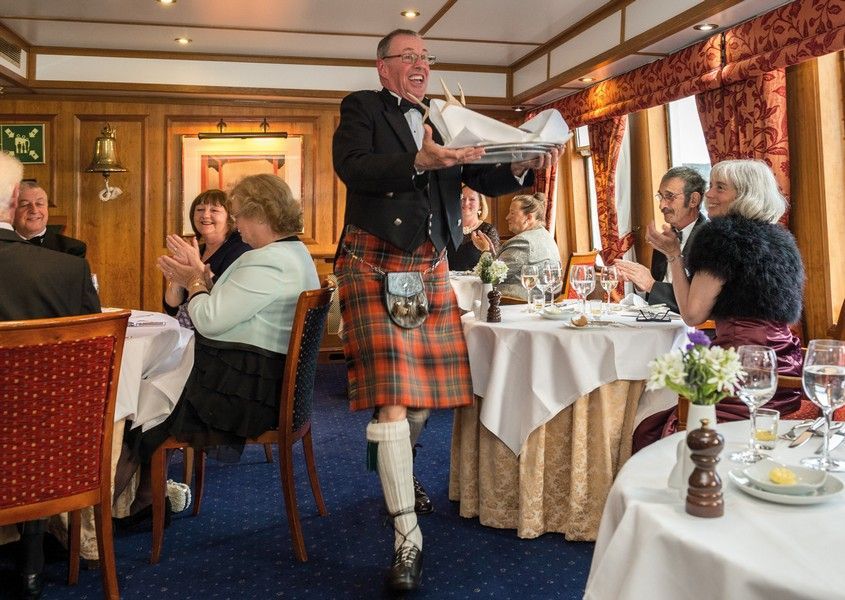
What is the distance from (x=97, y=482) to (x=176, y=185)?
5.48 meters

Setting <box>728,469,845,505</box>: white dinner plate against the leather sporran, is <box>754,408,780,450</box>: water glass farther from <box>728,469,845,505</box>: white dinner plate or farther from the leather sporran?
the leather sporran

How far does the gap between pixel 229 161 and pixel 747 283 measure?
5698 mm

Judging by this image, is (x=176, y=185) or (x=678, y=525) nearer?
(x=678, y=525)

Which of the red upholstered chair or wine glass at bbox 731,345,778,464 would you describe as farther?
the red upholstered chair

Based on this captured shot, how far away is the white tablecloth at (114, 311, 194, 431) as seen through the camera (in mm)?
2488

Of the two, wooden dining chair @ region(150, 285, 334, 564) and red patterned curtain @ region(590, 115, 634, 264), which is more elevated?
red patterned curtain @ region(590, 115, 634, 264)

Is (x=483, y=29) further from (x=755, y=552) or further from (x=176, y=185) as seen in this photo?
(x=755, y=552)

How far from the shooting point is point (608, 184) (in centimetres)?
632

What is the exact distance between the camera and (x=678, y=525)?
0.94 m

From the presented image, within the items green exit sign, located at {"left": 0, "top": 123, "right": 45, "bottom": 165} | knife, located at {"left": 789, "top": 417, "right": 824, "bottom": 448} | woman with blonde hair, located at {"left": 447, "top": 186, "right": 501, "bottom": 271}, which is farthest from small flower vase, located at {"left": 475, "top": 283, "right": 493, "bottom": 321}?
green exit sign, located at {"left": 0, "top": 123, "right": 45, "bottom": 165}

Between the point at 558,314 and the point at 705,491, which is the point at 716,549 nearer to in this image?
the point at 705,491

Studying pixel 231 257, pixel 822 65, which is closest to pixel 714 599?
pixel 231 257

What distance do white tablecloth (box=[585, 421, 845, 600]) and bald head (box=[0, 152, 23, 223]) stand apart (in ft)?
6.04

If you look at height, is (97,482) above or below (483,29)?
below
